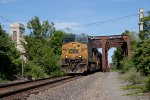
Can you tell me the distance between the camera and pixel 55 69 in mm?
47594

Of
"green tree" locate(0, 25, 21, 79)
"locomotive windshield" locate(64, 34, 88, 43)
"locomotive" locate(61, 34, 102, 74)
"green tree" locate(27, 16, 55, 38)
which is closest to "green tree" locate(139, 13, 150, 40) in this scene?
"green tree" locate(0, 25, 21, 79)

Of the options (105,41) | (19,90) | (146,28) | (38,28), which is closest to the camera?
(19,90)

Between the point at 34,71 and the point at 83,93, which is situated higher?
the point at 34,71

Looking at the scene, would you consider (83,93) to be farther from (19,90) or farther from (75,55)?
(75,55)

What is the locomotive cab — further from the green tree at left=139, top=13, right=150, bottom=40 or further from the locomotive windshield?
the green tree at left=139, top=13, right=150, bottom=40

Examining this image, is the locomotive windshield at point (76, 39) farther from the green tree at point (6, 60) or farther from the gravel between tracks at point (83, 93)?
the gravel between tracks at point (83, 93)

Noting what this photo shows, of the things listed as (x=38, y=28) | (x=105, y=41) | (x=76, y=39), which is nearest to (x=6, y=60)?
(x=76, y=39)

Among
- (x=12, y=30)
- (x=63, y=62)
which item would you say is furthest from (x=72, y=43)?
(x=12, y=30)

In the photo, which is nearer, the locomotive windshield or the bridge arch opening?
the locomotive windshield

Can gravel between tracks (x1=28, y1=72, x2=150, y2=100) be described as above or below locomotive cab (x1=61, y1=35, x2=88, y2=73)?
below

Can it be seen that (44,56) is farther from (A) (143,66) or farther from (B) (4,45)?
(A) (143,66)

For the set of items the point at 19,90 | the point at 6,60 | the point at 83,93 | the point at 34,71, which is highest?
the point at 6,60

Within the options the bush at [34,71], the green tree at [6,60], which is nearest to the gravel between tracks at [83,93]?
the green tree at [6,60]

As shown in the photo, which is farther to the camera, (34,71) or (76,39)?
(34,71)
